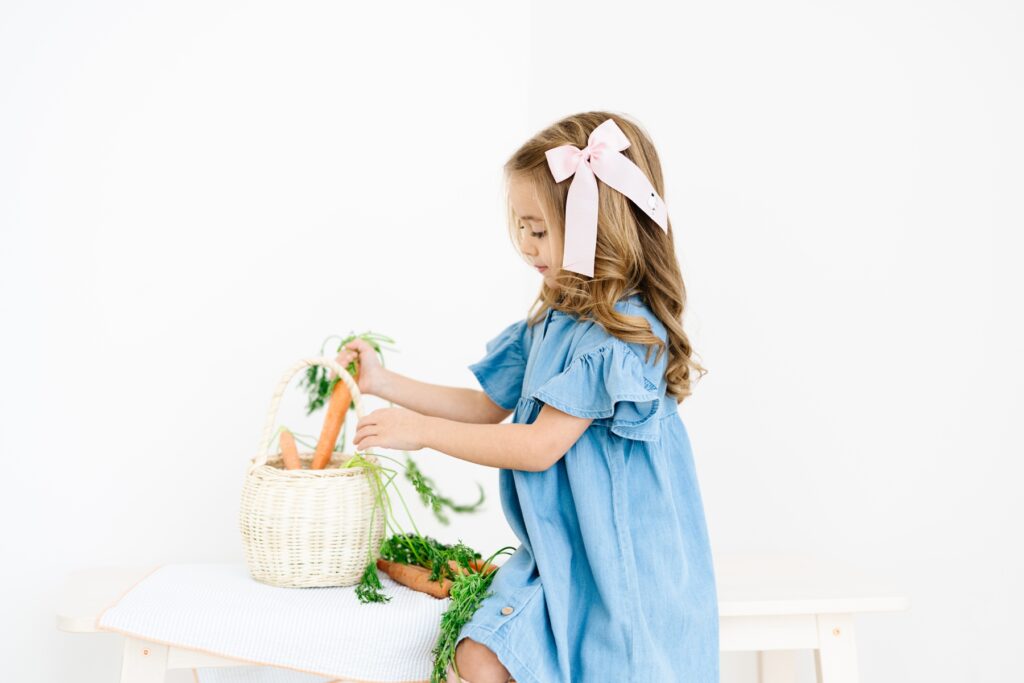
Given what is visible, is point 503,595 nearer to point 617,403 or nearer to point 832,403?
point 617,403

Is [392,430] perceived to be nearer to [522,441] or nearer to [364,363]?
[522,441]

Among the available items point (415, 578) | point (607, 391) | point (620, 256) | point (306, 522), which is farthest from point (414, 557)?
point (620, 256)

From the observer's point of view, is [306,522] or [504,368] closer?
[306,522]

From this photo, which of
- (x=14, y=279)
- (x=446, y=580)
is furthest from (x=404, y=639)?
(x=14, y=279)

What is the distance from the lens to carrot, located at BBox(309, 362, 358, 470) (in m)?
1.66

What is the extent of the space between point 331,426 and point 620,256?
1.98 ft

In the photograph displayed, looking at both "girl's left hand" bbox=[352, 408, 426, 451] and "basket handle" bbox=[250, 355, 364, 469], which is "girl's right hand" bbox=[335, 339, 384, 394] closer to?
"basket handle" bbox=[250, 355, 364, 469]

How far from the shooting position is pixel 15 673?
2.01m

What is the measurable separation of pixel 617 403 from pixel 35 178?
4.57ft

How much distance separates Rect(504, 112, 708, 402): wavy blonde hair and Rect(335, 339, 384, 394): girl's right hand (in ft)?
1.33

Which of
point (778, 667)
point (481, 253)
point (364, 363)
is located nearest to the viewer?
point (364, 363)

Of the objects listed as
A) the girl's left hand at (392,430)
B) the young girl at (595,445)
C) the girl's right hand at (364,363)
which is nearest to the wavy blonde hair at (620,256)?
the young girl at (595,445)

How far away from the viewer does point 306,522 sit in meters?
1.51

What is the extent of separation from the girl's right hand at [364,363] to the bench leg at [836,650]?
0.90 meters
